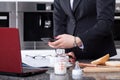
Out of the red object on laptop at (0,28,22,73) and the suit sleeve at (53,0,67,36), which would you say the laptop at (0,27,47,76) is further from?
the suit sleeve at (53,0,67,36)

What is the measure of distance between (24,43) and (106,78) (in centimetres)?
188

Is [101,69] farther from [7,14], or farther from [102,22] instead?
[7,14]

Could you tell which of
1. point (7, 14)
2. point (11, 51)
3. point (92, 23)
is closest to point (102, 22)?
point (92, 23)

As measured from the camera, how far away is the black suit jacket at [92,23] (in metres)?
1.89

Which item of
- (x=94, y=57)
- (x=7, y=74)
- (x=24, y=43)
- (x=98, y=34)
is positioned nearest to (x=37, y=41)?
(x=24, y=43)

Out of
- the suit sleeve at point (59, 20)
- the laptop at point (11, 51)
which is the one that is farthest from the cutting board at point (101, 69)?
the suit sleeve at point (59, 20)

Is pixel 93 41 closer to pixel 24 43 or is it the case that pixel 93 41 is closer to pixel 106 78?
pixel 106 78

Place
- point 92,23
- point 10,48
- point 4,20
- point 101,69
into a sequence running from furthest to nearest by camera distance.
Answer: point 4,20 < point 92,23 < point 101,69 < point 10,48

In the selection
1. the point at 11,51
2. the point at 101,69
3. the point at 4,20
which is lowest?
the point at 101,69

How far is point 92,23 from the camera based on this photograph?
2084 millimetres

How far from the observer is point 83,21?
209 centimetres

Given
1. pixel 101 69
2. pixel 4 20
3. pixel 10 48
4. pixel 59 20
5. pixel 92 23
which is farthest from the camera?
pixel 4 20

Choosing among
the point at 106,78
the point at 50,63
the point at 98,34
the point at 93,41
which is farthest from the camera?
the point at 93,41

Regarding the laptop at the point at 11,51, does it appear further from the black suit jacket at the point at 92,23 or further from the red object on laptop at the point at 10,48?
the black suit jacket at the point at 92,23
